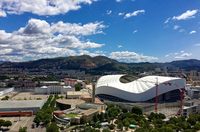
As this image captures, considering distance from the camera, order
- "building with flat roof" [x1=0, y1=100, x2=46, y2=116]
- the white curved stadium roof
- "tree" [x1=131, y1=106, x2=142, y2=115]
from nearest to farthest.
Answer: "tree" [x1=131, y1=106, x2=142, y2=115] → "building with flat roof" [x1=0, y1=100, x2=46, y2=116] → the white curved stadium roof

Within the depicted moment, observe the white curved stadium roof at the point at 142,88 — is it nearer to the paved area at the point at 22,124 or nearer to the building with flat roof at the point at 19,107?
the building with flat roof at the point at 19,107

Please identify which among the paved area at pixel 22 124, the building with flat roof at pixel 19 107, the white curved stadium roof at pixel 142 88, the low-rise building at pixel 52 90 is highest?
the white curved stadium roof at pixel 142 88

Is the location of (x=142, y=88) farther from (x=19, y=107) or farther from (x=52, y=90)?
(x=52, y=90)

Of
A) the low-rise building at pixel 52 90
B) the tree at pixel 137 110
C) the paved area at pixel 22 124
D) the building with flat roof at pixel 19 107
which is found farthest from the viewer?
the low-rise building at pixel 52 90

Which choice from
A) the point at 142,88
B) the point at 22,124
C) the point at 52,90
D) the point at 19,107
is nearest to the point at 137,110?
the point at 142,88

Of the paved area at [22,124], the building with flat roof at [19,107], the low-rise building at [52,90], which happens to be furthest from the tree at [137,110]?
the low-rise building at [52,90]

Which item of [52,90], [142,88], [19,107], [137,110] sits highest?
[142,88]

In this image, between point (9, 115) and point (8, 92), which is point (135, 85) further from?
point (8, 92)

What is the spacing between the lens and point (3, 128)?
3975 centimetres

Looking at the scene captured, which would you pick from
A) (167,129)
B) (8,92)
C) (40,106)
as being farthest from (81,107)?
(8,92)

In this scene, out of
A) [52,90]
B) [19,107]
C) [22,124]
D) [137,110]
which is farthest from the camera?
[52,90]

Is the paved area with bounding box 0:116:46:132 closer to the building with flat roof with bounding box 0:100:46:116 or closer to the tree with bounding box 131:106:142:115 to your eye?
the building with flat roof with bounding box 0:100:46:116

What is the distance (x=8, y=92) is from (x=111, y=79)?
29041 millimetres

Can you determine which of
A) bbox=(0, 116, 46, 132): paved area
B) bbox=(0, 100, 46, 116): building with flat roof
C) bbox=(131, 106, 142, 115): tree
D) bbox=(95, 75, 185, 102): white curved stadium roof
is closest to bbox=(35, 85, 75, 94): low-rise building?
bbox=(95, 75, 185, 102): white curved stadium roof
